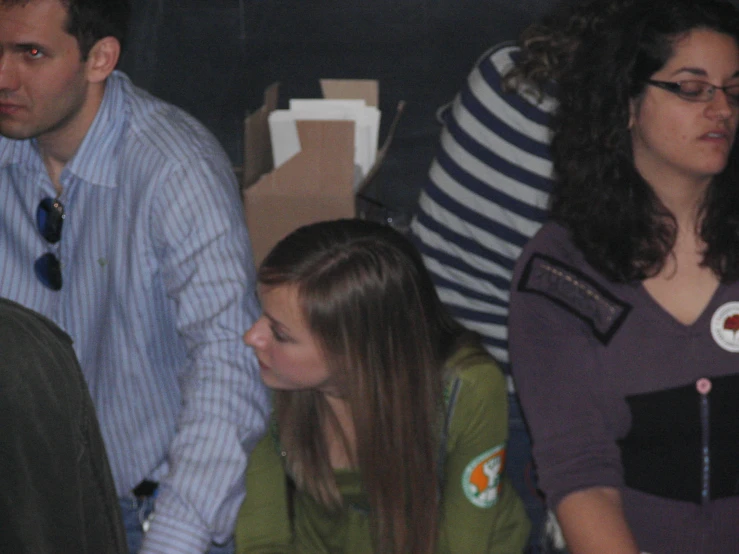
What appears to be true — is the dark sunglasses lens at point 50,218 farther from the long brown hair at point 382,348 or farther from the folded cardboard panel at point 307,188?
the folded cardboard panel at point 307,188

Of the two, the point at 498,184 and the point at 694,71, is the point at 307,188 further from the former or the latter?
the point at 694,71

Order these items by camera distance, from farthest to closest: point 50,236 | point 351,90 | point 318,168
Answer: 1. point 351,90
2. point 318,168
3. point 50,236

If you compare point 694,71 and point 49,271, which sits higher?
point 694,71

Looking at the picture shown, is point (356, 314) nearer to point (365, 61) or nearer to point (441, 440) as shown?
point (441, 440)

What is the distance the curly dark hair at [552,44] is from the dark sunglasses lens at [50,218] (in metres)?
0.83

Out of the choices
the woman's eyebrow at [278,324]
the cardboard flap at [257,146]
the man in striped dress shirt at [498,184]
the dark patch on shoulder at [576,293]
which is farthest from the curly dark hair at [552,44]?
the cardboard flap at [257,146]

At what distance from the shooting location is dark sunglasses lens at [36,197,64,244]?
77.9 inches

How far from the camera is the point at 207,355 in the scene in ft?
5.82

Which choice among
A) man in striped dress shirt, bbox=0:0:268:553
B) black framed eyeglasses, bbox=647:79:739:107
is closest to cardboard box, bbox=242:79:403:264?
man in striped dress shirt, bbox=0:0:268:553

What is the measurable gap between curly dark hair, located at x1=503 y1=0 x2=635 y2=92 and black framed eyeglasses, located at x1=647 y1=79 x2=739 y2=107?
8.9 inches

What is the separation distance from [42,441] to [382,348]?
41.3 inches

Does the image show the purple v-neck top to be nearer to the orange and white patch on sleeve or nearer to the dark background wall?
the orange and white patch on sleeve

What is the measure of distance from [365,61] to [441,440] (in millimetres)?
2058

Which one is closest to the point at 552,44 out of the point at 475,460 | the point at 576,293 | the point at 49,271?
the point at 576,293
